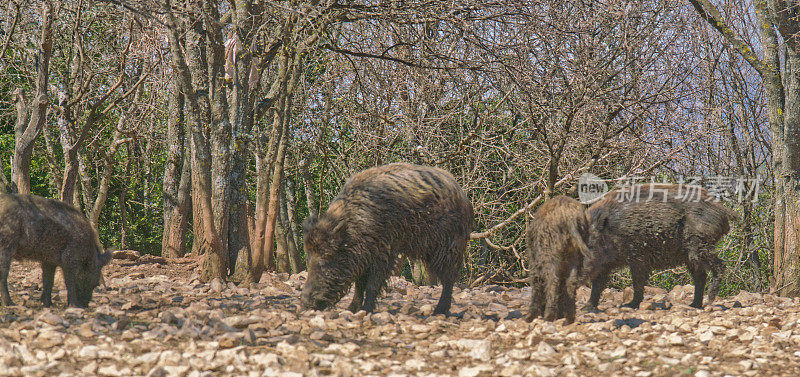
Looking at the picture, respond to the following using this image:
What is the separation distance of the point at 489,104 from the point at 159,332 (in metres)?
11.0

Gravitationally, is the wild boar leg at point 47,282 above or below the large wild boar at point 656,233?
below

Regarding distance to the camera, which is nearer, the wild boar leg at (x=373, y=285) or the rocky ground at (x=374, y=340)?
the rocky ground at (x=374, y=340)

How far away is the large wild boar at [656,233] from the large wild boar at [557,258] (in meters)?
1.48

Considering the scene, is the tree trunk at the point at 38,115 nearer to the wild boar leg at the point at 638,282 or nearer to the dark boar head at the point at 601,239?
the dark boar head at the point at 601,239

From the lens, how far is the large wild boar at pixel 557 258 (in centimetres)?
635

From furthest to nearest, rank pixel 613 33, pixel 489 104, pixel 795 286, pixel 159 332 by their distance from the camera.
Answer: pixel 489 104, pixel 613 33, pixel 795 286, pixel 159 332

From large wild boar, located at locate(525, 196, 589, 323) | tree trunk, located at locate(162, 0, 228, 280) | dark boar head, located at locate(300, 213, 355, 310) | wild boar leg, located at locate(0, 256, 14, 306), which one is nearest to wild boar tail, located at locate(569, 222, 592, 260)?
large wild boar, located at locate(525, 196, 589, 323)

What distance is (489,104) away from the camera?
49.6ft

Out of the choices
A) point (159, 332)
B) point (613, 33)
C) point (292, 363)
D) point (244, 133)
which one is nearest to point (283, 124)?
point (244, 133)


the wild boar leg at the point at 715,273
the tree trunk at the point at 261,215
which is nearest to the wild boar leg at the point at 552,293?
the wild boar leg at the point at 715,273

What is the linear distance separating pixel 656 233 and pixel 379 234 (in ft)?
10.6

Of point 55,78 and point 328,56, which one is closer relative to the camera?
point 328,56

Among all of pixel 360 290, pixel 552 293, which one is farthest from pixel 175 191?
pixel 552 293

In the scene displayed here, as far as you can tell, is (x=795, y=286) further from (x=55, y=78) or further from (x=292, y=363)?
(x=55, y=78)
